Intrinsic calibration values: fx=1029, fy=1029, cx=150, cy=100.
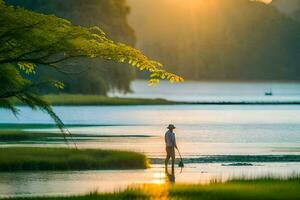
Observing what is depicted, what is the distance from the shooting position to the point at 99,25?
150125 millimetres

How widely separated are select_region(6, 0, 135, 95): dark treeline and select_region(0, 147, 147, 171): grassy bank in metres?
94.2

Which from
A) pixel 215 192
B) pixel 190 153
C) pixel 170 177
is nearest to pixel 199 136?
pixel 190 153

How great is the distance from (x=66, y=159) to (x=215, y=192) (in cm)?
1885

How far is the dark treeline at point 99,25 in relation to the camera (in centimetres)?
14975

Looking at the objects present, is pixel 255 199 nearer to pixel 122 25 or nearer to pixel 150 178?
pixel 150 178

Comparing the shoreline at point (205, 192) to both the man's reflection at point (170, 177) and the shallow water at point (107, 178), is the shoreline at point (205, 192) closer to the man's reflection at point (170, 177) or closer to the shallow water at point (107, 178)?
the shallow water at point (107, 178)

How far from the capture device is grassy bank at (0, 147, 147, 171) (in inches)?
1960

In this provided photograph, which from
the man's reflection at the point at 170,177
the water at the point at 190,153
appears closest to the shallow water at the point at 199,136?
the water at the point at 190,153

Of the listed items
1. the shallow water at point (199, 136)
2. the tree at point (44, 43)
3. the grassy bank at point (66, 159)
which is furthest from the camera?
the shallow water at point (199, 136)

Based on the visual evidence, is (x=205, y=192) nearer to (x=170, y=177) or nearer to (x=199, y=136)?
(x=170, y=177)

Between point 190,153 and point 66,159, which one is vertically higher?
point 190,153

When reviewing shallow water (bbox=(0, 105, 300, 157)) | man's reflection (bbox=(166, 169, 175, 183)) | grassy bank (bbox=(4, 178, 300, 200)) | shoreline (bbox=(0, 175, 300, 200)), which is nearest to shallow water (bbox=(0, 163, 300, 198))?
man's reflection (bbox=(166, 169, 175, 183))

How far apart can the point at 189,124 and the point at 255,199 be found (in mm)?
90386

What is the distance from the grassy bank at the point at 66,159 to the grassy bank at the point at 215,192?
14.7 meters
